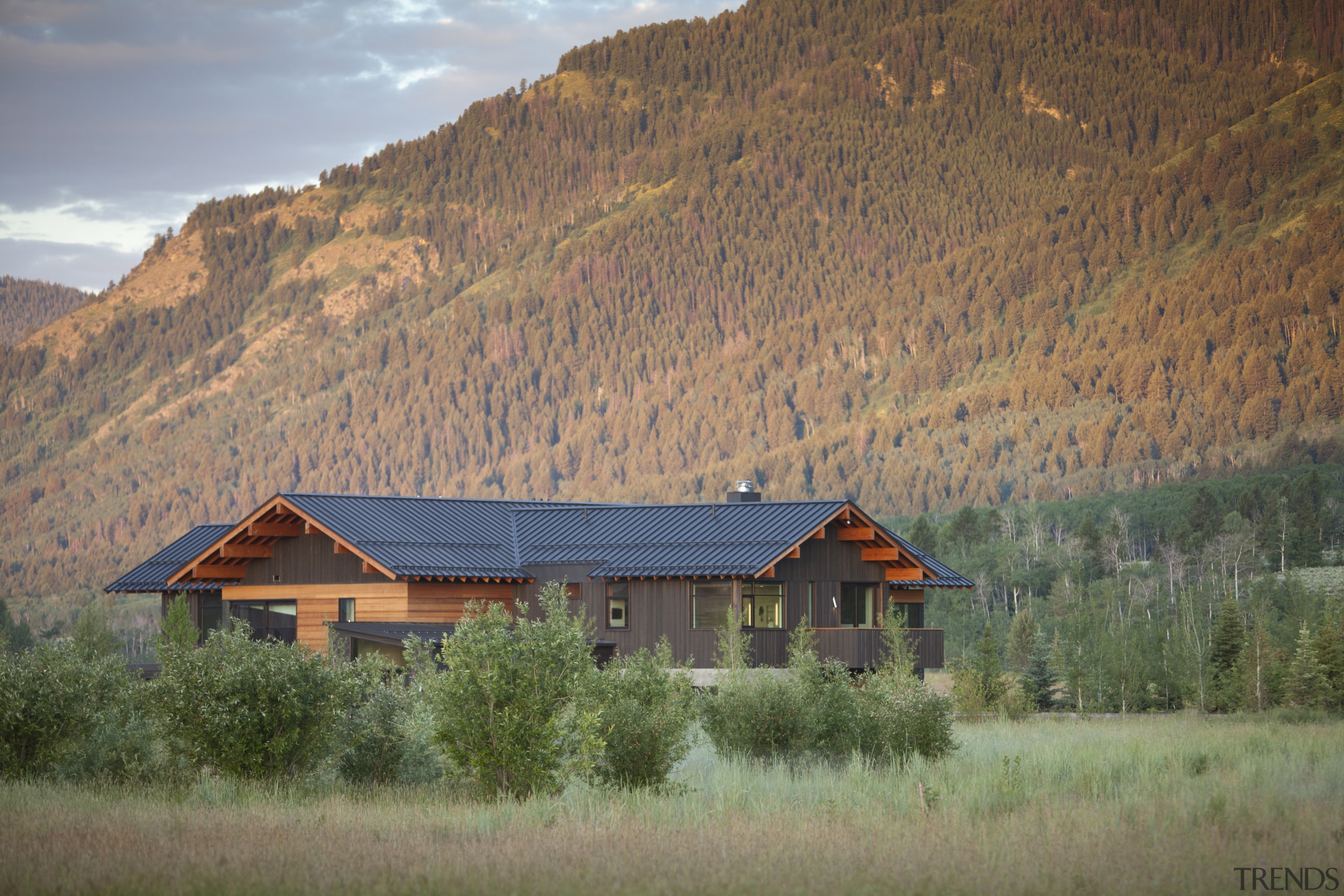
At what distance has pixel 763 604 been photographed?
39.3 metres

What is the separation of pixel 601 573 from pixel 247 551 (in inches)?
422

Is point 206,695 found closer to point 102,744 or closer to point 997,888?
point 102,744

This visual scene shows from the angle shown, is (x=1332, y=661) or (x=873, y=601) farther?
(x=873, y=601)

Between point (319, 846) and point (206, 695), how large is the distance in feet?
18.8

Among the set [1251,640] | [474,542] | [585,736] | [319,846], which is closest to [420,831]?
[319,846]

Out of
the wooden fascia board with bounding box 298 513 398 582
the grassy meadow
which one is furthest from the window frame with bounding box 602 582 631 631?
the grassy meadow

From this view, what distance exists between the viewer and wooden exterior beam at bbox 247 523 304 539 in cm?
4012

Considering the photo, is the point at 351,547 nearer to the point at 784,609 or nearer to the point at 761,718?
the point at 784,609

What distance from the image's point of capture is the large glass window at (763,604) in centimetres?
3912

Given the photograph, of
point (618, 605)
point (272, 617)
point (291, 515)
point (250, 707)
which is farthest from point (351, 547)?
point (250, 707)

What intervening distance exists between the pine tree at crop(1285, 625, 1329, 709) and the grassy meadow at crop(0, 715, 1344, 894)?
1922 cm

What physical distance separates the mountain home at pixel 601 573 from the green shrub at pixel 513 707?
18.5 metres

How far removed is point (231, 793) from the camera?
17.8 metres

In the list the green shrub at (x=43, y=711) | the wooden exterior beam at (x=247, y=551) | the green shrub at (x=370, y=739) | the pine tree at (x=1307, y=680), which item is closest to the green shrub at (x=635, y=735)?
the green shrub at (x=370, y=739)
